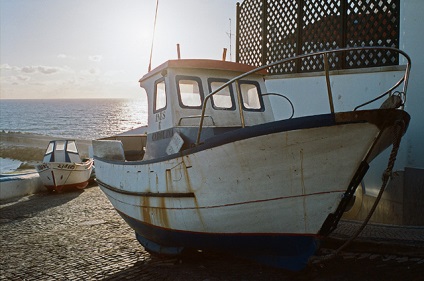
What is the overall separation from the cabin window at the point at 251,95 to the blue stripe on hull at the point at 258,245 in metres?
2.57

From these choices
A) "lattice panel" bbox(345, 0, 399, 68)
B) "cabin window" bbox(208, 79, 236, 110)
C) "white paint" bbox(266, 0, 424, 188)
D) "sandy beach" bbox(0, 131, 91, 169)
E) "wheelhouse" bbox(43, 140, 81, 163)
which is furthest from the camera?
"sandy beach" bbox(0, 131, 91, 169)

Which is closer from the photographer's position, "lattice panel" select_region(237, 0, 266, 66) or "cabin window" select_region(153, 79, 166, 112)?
"cabin window" select_region(153, 79, 166, 112)

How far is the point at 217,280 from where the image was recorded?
15.4 feet

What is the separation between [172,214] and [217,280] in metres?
1.08

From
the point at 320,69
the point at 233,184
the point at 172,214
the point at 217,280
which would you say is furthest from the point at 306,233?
the point at 320,69

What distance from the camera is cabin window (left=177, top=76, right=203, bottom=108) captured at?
19.9ft

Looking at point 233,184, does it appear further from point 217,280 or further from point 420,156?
point 420,156

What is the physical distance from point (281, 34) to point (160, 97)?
420 centimetres

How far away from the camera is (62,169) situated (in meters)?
13.4

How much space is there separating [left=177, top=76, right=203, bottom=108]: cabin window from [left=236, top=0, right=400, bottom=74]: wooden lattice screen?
3.47 m

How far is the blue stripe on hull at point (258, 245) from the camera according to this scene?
14.1 ft

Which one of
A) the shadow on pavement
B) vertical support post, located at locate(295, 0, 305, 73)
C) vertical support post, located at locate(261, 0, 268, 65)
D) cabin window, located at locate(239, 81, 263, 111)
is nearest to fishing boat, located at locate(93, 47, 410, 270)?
cabin window, located at locate(239, 81, 263, 111)

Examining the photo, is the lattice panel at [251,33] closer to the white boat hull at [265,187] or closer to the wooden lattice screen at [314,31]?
the wooden lattice screen at [314,31]

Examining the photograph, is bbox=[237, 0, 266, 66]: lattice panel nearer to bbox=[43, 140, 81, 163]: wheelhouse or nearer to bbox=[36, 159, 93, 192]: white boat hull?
bbox=[36, 159, 93, 192]: white boat hull
